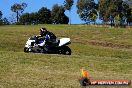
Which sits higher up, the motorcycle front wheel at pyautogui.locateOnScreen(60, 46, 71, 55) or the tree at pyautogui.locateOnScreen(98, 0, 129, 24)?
the tree at pyautogui.locateOnScreen(98, 0, 129, 24)

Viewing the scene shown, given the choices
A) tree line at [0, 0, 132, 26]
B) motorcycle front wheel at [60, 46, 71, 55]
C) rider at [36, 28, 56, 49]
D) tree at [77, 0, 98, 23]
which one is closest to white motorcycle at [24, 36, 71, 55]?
motorcycle front wheel at [60, 46, 71, 55]

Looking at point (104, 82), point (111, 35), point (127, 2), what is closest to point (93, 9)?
point (127, 2)

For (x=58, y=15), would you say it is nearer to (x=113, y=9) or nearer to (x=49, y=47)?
(x=113, y=9)

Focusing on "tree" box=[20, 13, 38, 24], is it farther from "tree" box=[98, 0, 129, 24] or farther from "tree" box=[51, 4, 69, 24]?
"tree" box=[98, 0, 129, 24]

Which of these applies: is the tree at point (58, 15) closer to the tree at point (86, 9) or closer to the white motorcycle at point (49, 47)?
the tree at point (86, 9)

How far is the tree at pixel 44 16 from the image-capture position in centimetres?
14775

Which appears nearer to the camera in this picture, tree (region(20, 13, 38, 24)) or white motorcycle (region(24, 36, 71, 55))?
white motorcycle (region(24, 36, 71, 55))

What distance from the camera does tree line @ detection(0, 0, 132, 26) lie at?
131 meters

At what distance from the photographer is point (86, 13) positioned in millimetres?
145125

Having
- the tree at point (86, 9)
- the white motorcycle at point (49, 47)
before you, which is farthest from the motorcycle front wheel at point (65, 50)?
the tree at point (86, 9)

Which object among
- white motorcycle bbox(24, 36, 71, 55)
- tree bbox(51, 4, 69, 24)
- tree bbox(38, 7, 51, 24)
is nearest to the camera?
white motorcycle bbox(24, 36, 71, 55)

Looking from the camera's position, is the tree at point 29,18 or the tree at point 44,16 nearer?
the tree at point 44,16

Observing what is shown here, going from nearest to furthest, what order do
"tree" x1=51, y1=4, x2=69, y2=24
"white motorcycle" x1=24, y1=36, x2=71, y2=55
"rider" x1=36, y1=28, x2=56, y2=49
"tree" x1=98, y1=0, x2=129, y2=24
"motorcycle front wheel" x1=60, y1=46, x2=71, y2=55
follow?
"rider" x1=36, y1=28, x2=56, y2=49
"white motorcycle" x1=24, y1=36, x2=71, y2=55
"motorcycle front wheel" x1=60, y1=46, x2=71, y2=55
"tree" x1=98, y1=0, x2=129, y2=24
"tree" x1=51, y1=4, x2=69, y2=24

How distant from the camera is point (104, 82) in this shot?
25.5 ft
